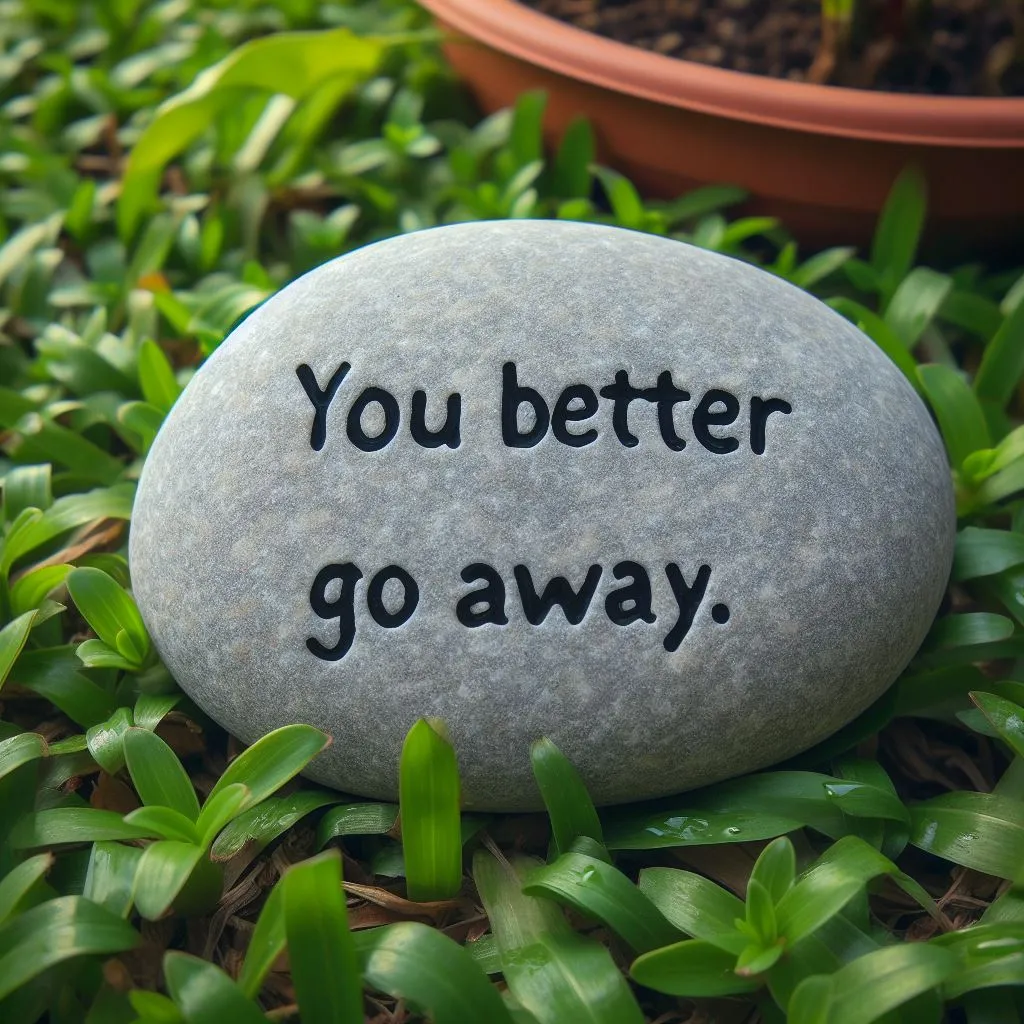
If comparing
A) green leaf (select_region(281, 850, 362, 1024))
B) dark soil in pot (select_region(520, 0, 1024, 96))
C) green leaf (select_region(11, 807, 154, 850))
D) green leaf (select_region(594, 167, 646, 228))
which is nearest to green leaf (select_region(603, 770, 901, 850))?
green leaf (select_region(281, 850, 362, 1024))

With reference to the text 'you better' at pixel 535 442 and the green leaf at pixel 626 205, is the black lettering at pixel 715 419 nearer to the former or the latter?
the text 'you better' at pixel 535 442

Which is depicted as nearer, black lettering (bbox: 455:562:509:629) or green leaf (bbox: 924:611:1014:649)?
black lettering (bbox: 455:562:509:629)

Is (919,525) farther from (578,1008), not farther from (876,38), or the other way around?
(876,38)

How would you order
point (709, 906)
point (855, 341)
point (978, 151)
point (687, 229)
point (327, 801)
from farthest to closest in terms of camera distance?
point (687, 229) → point (978, 151) → point (855, 341) → point (327, 801) → point (709, 906)

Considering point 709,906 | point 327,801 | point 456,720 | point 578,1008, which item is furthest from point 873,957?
point 327,801

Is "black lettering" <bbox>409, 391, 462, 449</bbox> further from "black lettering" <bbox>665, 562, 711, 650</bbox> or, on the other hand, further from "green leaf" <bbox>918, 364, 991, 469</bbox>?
"green leaf" <bbox>918, 364, 991, 469</bbox>

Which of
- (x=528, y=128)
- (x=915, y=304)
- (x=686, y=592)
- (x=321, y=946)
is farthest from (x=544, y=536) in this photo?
(x=528, y=128)
